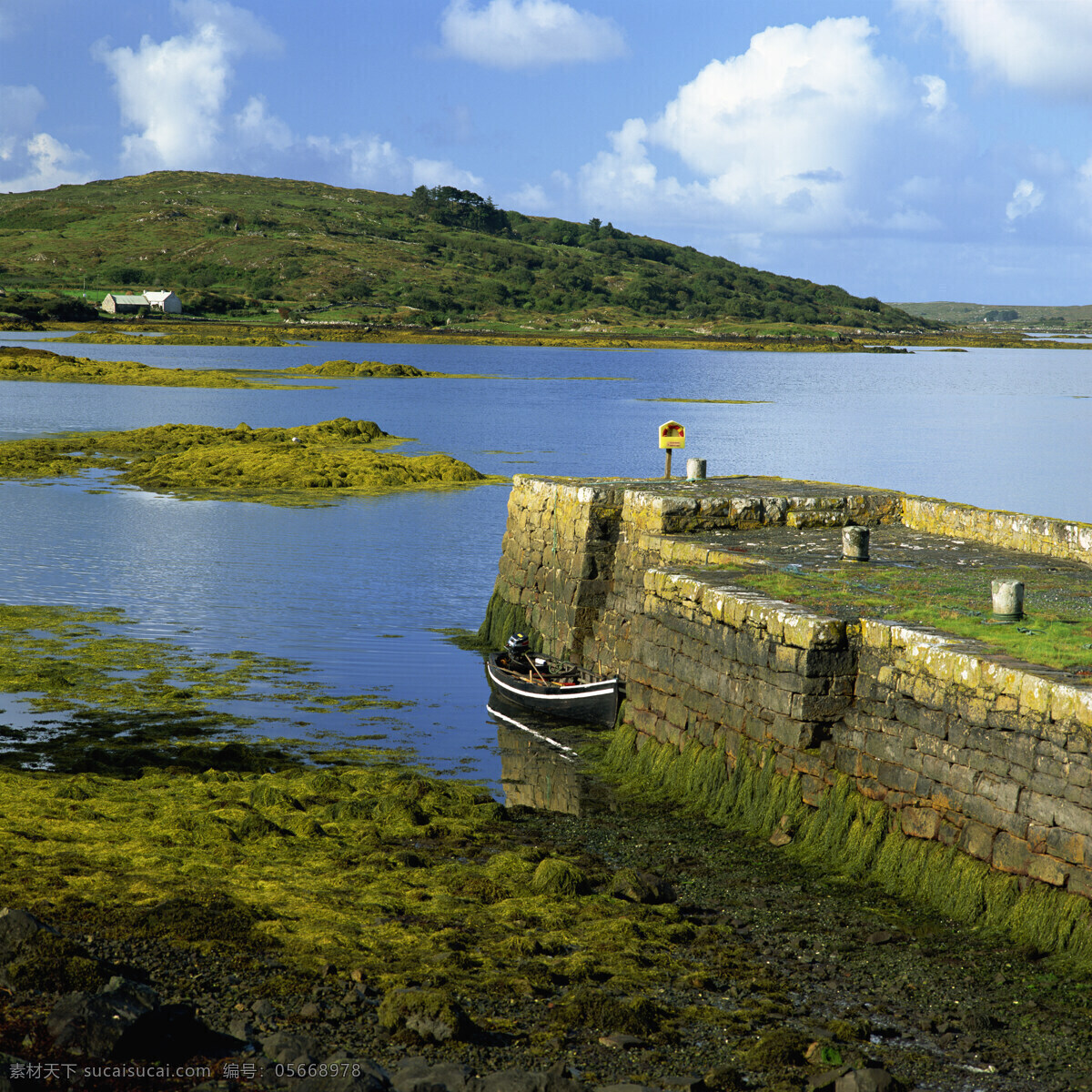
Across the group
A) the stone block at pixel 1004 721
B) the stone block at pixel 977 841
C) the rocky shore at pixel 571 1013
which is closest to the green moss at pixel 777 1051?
the rocky shore at pixel 571 1013

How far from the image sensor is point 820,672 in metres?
11.4

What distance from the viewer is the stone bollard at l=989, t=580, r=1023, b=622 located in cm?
1144

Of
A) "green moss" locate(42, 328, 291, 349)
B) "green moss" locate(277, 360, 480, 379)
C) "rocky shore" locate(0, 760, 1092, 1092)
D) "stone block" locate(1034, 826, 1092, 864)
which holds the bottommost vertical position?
"rocky shore" locate(0, 760, 1092, 1092)

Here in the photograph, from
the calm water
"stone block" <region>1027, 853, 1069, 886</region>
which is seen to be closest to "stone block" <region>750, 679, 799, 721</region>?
"stone block" <region>1027, 853, 1069, 886</region>

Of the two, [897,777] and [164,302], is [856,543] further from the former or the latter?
[164,302]

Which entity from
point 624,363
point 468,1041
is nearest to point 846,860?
point 468,1041

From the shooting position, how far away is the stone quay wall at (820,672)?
29.9ft

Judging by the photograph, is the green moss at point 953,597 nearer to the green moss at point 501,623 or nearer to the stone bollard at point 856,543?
the stone bollard at point 856,543

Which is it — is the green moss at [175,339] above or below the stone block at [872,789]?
above

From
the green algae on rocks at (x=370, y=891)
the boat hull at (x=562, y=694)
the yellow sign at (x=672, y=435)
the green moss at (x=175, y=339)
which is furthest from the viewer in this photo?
the green moss at (x=175, y=339)

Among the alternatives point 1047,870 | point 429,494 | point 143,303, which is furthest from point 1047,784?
point 143,303

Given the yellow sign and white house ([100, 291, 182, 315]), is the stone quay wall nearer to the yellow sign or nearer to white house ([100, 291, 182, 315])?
the yellow sign

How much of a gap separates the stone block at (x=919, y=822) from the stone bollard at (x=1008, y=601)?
2327mm

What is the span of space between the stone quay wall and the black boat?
549 millimetres
